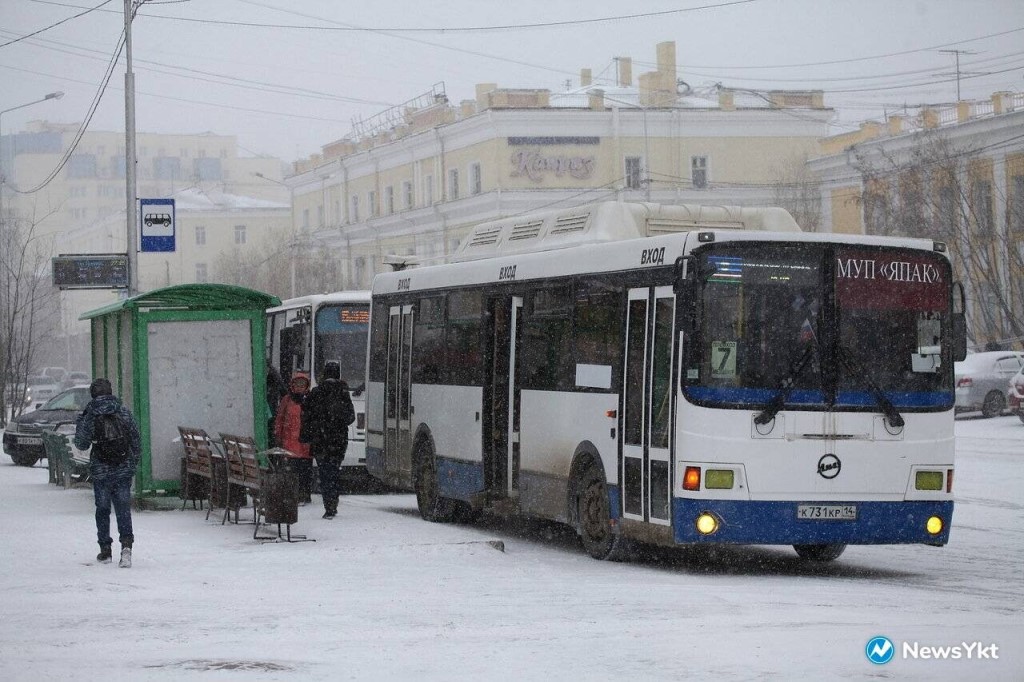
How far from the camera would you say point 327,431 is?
19.0 metres

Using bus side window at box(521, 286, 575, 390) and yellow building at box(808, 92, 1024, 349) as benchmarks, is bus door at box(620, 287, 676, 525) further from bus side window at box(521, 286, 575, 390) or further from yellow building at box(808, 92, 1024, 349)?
yellow building at box(808, 92, 1024, 349)

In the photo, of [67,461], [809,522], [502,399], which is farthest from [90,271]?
[809,522]

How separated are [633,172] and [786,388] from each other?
193 ft

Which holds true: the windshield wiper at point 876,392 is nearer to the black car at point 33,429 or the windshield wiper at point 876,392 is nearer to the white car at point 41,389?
the black car at point 33,429

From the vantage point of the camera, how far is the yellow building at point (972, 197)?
51469 millimetres

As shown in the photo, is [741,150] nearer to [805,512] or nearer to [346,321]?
[346,321]

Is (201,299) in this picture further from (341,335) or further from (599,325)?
(599,325)

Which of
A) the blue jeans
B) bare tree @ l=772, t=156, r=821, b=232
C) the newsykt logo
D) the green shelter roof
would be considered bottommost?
the newsykt logo

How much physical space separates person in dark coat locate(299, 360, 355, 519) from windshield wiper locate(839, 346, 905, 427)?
7.40 meters

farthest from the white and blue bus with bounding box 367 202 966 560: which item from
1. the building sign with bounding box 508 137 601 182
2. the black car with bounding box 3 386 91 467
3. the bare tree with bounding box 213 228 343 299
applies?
the bare tree with bounding box 213 228 343 299

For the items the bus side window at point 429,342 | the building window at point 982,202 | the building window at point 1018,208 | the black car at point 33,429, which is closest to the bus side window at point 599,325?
the bus side window at point 429,342

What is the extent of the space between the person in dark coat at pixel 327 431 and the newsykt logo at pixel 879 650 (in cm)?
1005

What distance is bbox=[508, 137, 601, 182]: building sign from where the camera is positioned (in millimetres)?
69875

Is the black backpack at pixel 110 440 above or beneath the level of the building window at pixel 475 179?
beneath
